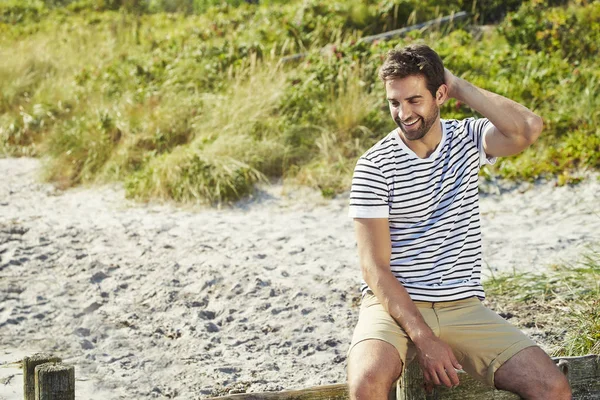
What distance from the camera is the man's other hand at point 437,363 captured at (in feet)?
10.0

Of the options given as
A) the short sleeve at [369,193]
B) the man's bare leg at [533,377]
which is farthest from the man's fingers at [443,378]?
the short sleeve at [369,193]

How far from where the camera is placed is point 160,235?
23.9ft

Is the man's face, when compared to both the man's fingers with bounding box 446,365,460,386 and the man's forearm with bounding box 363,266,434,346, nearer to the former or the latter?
the man's forearm with bounding box 363,266,434,346

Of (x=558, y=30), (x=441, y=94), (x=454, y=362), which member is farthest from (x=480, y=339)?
(x=558, y=30)

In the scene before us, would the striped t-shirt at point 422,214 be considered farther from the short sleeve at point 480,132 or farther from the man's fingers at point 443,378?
the man's fingers at point 443,378

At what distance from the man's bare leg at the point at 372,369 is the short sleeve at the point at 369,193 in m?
0.52

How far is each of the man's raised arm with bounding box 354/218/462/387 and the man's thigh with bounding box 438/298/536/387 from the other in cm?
18

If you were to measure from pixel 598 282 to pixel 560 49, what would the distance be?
549 cm

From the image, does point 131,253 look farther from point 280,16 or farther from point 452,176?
point 280,16

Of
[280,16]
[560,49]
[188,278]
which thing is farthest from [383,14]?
[188,278]

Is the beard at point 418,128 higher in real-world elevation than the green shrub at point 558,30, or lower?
lower

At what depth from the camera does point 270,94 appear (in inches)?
372

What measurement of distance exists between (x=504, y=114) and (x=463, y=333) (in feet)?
3.24

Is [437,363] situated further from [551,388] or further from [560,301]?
[560,301]
